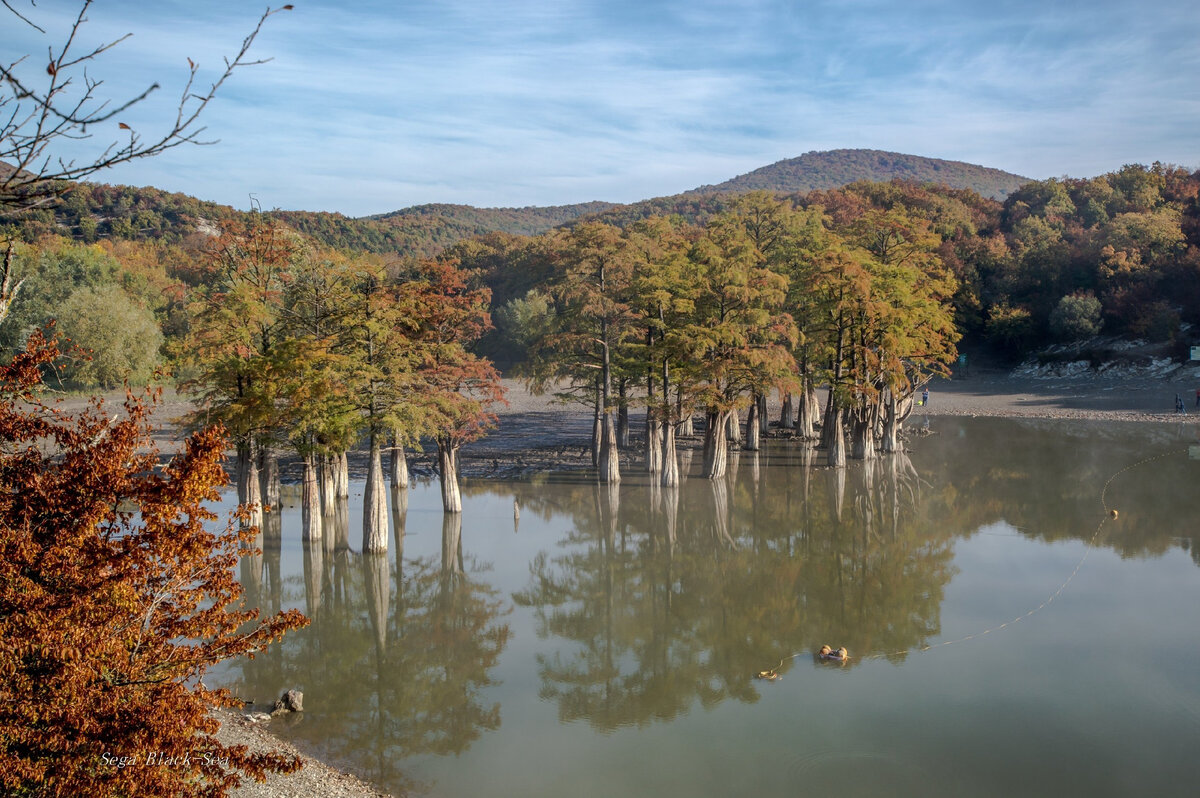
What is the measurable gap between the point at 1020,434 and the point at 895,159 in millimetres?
144628

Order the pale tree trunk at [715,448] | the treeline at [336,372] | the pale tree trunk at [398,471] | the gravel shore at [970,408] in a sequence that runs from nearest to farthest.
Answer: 1. the treeline at [336,372]
2. the pale tree trunk at [398,471]
3. the pale tree trunk at [715,448]
4. the gravel shore at [970,408]

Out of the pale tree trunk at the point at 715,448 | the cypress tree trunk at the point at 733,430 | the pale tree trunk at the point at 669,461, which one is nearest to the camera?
the pale tree trunk at the point at 669,461

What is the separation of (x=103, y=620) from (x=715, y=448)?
23.9 meters

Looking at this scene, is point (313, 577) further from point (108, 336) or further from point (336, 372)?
point (108, 336)

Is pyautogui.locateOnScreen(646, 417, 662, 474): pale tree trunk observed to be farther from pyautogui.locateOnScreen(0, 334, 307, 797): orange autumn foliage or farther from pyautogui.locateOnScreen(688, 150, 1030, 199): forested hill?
pyautogui.locateOnScreen(688, 150, 1030, 199): forested hill

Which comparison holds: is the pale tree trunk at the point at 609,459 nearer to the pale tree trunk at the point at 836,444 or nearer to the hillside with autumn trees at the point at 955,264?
the hillside with autumn trees at the point at 955,264

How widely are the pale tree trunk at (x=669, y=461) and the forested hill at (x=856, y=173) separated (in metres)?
133

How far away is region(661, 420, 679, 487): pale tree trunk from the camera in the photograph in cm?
2677

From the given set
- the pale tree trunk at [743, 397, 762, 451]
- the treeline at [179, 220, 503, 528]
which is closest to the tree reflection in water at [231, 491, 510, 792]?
the treeline at [179, 220, 503, 528]

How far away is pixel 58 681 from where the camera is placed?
5.57 m

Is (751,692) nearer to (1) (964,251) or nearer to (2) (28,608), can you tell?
(2) (28,608)

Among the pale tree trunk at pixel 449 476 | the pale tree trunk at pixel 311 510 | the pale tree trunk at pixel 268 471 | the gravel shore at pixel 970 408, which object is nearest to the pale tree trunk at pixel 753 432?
the gravel shore at pixel 970 408

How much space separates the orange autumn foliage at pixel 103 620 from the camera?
556 centimetres

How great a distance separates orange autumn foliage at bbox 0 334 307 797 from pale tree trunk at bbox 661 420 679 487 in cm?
2039
